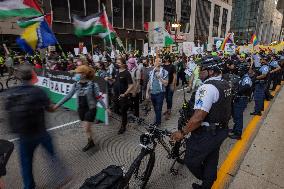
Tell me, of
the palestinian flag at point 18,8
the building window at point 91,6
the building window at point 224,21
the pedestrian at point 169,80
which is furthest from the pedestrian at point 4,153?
the building window at point 224,21

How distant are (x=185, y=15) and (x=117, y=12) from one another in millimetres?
17358

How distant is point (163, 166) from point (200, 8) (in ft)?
160

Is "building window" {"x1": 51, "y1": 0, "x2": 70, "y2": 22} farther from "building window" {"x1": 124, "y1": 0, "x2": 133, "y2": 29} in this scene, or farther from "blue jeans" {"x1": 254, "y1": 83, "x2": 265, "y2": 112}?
"blue jeans" {"x1": 254, "y1": 83, "x2": 265, "y2": 112}

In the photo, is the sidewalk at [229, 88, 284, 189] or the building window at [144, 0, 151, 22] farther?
the building window at [144, 0, 151, 22]

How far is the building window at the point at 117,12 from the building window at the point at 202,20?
2107cm

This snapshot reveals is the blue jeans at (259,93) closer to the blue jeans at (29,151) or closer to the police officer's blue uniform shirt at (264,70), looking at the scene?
the police officer's blue uniform shirt at (264,70)

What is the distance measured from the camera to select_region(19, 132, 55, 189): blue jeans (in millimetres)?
3273

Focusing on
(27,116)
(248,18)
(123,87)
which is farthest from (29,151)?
(248,18)

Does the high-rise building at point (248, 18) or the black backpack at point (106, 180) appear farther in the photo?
the high-rise building at point (248, 18)

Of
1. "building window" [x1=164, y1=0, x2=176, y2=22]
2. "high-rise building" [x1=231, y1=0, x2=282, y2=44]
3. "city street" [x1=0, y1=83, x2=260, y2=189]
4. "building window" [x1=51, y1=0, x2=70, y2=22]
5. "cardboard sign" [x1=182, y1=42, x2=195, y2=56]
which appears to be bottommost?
"city street" [x1=0, y1=83, x2=260, y2=189]

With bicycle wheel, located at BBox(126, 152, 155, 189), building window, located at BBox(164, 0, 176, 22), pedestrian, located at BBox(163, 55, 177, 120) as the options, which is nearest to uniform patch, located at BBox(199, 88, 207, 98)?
bicycle wheel, located at BBox(126, 152, 155, 189)

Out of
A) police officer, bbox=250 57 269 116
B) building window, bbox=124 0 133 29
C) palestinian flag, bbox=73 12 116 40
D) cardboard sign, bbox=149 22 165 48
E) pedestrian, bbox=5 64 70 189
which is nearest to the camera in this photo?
pedestrian, bbox=5 64 70 189

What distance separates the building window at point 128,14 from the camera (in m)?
31.5

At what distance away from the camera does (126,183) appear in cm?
297
